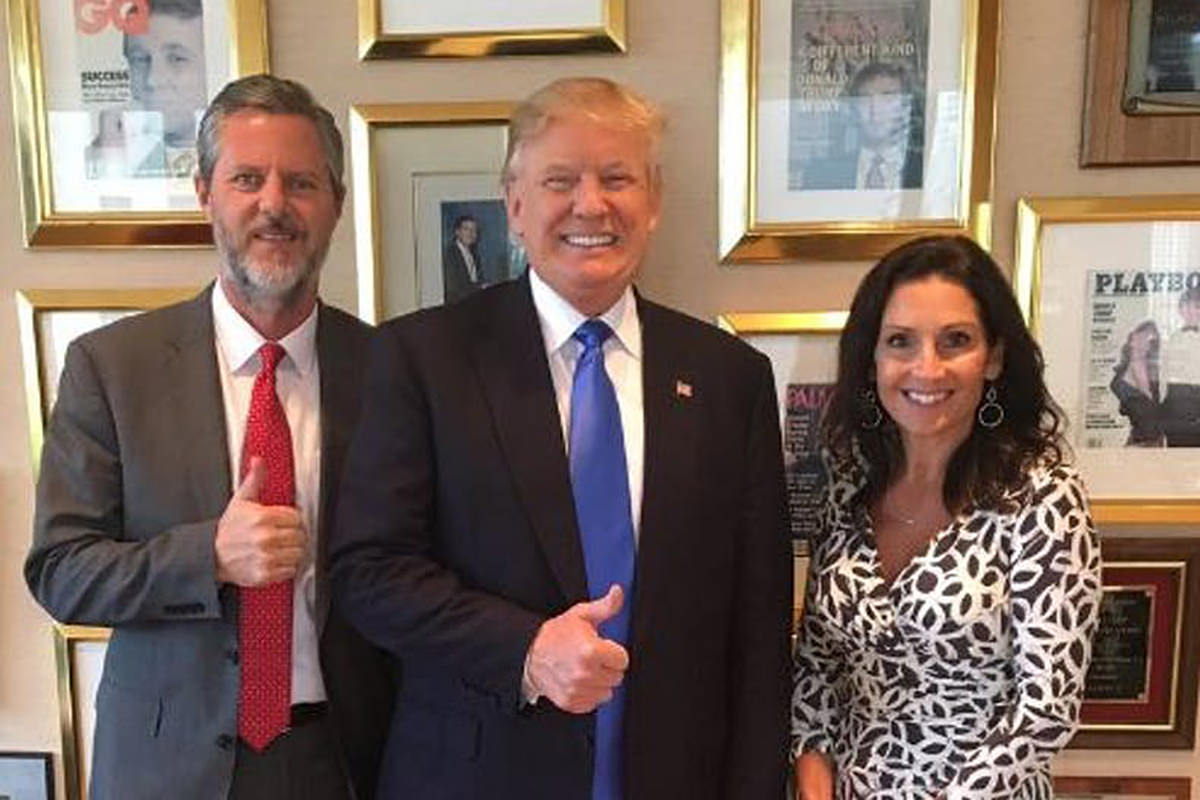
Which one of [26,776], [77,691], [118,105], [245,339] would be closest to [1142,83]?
[245,339]

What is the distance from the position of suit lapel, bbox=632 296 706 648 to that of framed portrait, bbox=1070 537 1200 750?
0.85 metres

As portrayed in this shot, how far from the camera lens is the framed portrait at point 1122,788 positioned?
1.78m

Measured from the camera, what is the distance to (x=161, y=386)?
1345mm

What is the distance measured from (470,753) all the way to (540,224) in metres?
0.59

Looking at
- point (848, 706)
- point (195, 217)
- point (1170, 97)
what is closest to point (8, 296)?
point (195, 217)

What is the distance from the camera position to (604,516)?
4.00 feet

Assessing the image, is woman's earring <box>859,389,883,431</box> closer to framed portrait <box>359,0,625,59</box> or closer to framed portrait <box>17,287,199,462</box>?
framed portrait <box>359,0,625,59</box>

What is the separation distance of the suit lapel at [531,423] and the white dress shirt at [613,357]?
2cm

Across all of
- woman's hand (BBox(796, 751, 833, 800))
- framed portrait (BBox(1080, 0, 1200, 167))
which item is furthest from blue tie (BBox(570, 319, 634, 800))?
framed portrait (BBox(1080, 0, 1200, 167))

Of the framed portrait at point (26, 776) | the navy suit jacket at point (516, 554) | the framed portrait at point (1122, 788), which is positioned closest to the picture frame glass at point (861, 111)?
the navy suit jacket at point (516, 554)

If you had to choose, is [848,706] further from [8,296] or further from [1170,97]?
[8,296]

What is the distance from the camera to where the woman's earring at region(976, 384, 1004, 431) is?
1.33 meters

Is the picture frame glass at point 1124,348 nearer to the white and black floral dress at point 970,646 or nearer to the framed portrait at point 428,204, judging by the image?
the white and black floral dress at point 970,646

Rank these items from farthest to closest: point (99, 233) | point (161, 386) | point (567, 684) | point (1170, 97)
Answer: point (99, 233) → point (1170, 97) → point (161, 386) → point (567, 684)
